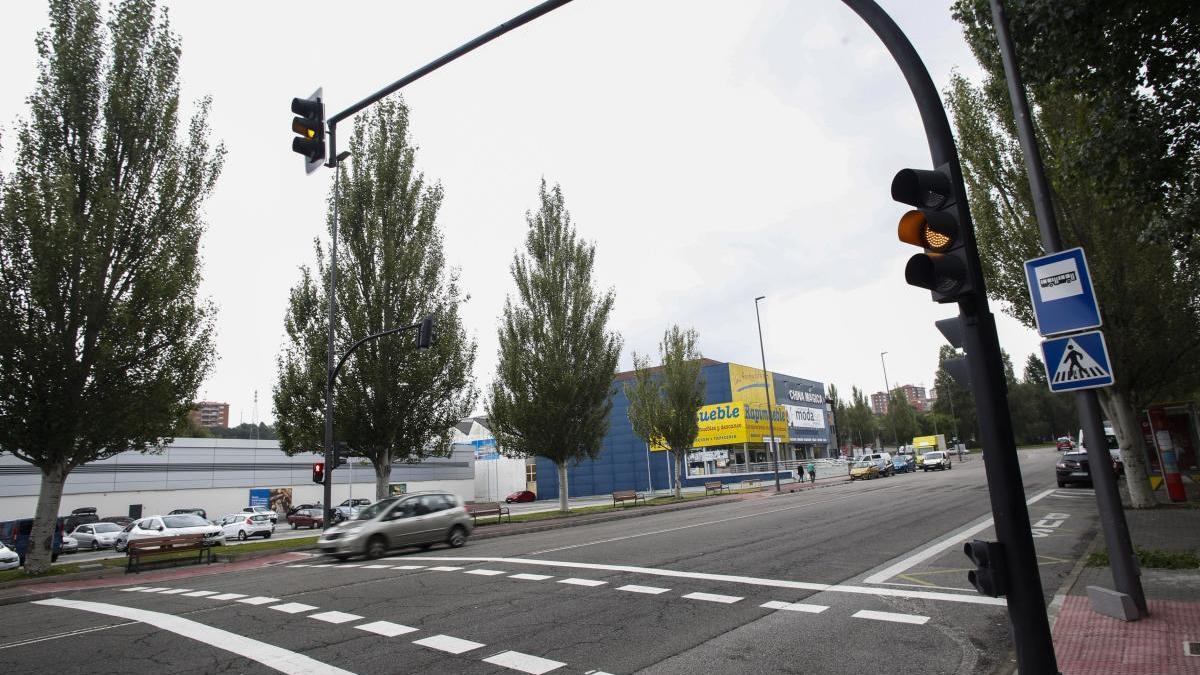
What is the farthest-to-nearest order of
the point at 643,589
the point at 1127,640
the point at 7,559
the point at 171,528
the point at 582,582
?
the point at 171,528
the point at 7,559
the point at 582,582
the point at 643,589
the point at 1127,640

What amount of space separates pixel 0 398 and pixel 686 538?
16.4m

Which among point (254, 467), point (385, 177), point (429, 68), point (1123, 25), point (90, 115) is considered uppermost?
point (385, 177)

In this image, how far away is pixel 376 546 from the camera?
15.2 metres

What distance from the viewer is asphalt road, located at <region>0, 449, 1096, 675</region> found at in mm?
5559

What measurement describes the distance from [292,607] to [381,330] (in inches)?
664

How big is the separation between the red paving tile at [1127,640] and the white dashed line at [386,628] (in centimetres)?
594

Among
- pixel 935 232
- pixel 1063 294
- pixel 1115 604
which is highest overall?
pixel 935 232

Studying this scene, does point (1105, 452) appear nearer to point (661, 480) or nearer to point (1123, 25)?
point (1123, 25)

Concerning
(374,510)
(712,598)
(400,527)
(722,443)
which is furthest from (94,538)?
(722,443)

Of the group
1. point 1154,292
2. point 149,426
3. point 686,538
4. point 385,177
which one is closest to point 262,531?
point 149,426

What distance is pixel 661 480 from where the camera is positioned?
5550 cm

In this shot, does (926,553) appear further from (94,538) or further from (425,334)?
(94,538)

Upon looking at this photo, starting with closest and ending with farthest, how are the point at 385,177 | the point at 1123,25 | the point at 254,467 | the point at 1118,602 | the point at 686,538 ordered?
the point at 1118,602
the point at 1123,25
the point at 686,538
the point at 385,177
the point at 254,467

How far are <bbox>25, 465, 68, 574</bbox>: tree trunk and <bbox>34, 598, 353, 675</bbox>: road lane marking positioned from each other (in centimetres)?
790
